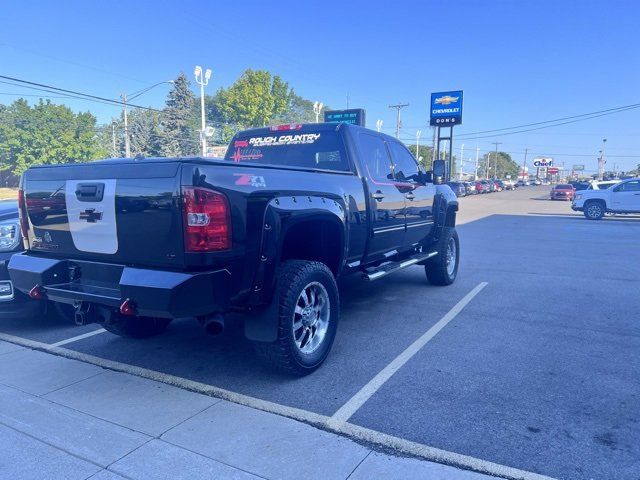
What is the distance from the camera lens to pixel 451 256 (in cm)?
757

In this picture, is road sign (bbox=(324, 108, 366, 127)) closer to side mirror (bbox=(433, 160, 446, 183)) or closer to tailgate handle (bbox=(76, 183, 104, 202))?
side mirror (bbox=(433, 160, 446, 183))

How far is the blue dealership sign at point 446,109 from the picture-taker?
3128 centimetres

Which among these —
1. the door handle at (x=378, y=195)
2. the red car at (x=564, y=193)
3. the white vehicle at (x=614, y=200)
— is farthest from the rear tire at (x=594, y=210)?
the red car at (x=564, y=193)

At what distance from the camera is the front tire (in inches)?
139

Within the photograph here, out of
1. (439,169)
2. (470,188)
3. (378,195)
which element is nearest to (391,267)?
(378,195)

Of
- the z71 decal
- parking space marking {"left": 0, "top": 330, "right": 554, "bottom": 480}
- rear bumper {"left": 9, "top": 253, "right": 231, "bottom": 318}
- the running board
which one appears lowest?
parking space marking {"left": 0, "top": 330, "right": 554, "bottom": 480}

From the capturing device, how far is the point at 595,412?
10.8 ft

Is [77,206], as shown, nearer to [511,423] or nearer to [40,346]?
[40,346]

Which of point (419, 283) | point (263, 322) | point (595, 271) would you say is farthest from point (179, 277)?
point (595, 271)

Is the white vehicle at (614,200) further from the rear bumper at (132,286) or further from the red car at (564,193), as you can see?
the rear bumper at (132,286)

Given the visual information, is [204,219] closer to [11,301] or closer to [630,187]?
[11,301]

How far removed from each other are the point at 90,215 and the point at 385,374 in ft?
8.41

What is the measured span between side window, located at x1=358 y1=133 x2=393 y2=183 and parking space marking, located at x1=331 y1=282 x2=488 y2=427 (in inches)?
67.5

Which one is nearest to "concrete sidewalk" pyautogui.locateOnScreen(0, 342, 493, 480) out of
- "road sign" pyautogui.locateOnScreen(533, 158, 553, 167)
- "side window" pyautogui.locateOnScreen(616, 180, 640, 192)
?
"side window" pyautogui.locateOnScreen(616, 180, 640, 192)
